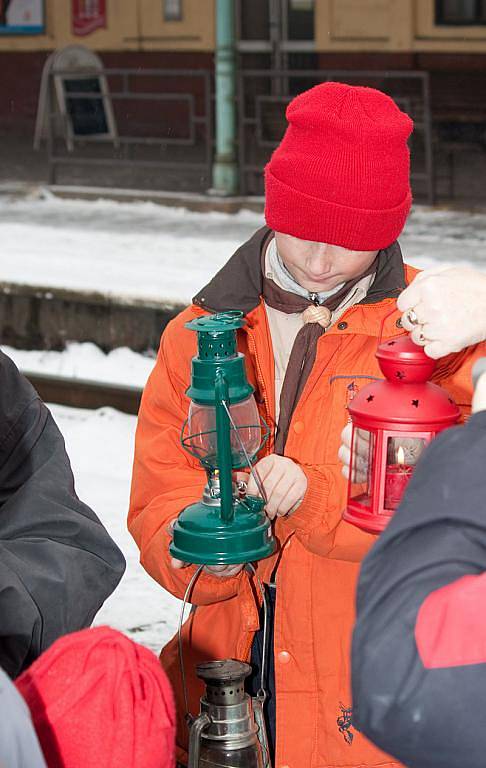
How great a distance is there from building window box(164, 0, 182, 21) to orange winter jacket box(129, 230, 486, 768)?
1825 centimetres

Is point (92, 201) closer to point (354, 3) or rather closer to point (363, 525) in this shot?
point (354, 3)

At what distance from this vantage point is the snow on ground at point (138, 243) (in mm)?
9406

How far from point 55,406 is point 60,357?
860mm

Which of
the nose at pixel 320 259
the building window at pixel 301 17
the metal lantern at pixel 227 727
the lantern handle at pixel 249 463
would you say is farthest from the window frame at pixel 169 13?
the metal lantern at pixel 227 727

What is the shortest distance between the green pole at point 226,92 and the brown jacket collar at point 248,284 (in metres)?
10.8

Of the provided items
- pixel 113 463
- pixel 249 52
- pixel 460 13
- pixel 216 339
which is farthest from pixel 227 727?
pixel 249 52

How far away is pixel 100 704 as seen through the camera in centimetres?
122

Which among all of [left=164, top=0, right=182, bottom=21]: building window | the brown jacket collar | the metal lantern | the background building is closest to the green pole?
the background building

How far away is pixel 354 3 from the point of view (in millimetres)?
18953

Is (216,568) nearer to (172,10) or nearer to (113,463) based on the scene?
(113,463)

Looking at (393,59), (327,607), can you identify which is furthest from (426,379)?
(393,59)

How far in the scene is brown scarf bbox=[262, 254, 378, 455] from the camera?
92.5 inches

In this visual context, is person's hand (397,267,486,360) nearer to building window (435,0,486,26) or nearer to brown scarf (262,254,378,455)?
brown scarf (262,254,378,455)

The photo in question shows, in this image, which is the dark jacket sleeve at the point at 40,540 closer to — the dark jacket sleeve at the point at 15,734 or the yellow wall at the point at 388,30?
the dark jacket sleeve at the point at 15,734
